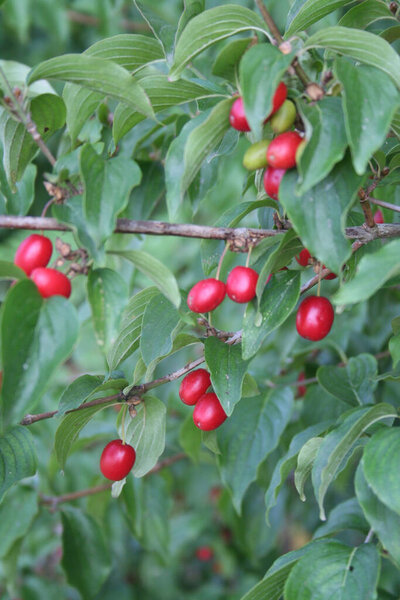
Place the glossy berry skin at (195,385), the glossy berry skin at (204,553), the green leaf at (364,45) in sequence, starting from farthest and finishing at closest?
1. the glossy berry skin at (204,553)
2. the glossy berry skin at (195,385)
3. the green leaf at (364,45)

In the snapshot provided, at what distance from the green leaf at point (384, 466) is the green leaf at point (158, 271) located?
0.40 meters

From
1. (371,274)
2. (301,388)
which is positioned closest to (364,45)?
(371,274)

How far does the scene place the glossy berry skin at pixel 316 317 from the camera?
1.19 meters

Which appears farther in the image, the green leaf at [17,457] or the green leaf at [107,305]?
the green leaf at [17,457]

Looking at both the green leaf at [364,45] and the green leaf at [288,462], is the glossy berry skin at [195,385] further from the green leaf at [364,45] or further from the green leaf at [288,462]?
the green leaf at [364,45]

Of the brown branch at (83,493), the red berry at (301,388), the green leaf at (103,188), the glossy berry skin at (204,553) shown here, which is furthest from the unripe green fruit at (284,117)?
the glossy berry skin at (204,553)

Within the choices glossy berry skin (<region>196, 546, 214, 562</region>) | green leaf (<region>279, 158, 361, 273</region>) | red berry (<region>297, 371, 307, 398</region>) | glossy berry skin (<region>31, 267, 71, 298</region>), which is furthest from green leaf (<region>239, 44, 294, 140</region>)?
glossy berry skin (<region>196, 546, 214, 562</region>)

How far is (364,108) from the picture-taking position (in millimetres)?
931

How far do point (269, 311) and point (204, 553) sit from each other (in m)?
2.43

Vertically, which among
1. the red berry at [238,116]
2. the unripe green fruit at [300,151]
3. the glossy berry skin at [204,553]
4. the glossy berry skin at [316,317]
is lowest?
the glossy berry skin at [204,553]

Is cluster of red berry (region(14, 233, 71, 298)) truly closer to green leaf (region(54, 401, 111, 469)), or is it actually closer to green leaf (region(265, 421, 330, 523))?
green leaf (region(54, 401, 111, 469))

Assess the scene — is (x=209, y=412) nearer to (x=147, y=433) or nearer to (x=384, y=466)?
(x=147, y=433)

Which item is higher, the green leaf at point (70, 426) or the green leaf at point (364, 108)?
the green leaf at point (364, 108)

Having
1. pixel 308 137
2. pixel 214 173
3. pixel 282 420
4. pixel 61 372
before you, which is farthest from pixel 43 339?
pixel 61 372
